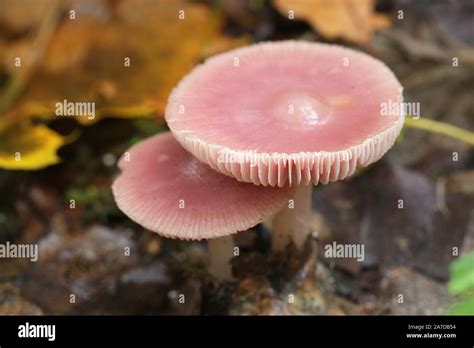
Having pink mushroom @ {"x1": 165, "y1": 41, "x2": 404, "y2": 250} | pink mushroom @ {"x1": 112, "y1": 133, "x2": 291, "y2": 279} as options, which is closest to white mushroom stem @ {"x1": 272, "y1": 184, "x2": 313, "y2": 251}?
pink mushroom @ {"x1": 165, "y1": 41, "x2": 404, "y2": 250}

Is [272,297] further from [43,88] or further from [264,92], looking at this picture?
[43,88]

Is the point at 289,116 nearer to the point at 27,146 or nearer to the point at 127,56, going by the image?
the point at 27,146

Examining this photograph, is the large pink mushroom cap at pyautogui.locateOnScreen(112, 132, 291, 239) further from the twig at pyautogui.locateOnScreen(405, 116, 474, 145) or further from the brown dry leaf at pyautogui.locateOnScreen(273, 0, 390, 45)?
the brown dry leaf at pyautogui.locateOnScreen(273, 0, 390, 45)

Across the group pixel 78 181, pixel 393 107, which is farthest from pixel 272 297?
pixel 78 181

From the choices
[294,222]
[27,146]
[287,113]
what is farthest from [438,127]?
[27,146]
